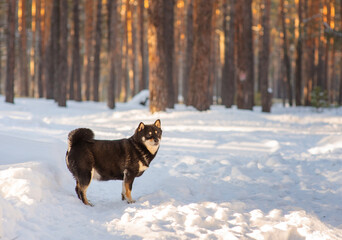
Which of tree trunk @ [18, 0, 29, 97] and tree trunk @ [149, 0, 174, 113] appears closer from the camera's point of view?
tree trunk @ [149, 0, 174, 113]

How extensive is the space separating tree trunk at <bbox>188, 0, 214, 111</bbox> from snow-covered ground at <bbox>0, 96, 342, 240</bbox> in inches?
274

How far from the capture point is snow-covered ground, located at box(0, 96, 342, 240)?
4.06 metres

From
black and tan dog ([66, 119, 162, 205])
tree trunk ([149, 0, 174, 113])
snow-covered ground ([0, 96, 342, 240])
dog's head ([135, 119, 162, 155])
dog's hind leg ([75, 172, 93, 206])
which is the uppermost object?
tree trunk ([149, 0, 174, 113])

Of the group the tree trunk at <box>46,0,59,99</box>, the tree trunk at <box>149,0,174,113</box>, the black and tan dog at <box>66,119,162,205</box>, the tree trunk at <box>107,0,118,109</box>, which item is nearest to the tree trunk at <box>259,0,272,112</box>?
the tree trunk at <box>149,0,174,113</box>

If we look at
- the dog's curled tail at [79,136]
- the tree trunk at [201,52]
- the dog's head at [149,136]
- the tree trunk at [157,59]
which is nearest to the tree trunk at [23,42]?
the tree trunk at [157,59]

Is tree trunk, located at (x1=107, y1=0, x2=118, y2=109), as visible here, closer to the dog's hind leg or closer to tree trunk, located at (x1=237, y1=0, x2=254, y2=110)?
tree trunk, located at (x1=237, y1=0, x2=254, y2=110)

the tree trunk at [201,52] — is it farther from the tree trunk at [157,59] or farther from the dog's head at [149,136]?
the dog's head at [149,136]

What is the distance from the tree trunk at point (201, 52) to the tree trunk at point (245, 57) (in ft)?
13.4

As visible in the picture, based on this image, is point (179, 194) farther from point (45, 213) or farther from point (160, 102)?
point (160, 102)

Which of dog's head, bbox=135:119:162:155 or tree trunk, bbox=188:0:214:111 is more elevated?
tree trunk, bbox=188:0:214:111

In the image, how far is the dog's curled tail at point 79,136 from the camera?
4.98 meters

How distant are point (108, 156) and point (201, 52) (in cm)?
1253

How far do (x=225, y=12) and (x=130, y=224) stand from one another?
27.8 meters

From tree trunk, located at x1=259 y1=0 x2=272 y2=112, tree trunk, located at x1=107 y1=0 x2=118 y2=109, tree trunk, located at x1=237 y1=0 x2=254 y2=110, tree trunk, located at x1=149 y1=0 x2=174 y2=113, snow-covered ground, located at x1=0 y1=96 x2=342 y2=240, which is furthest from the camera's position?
tree trunk, located at x1=107 y1=0 x2=118 y2=109
